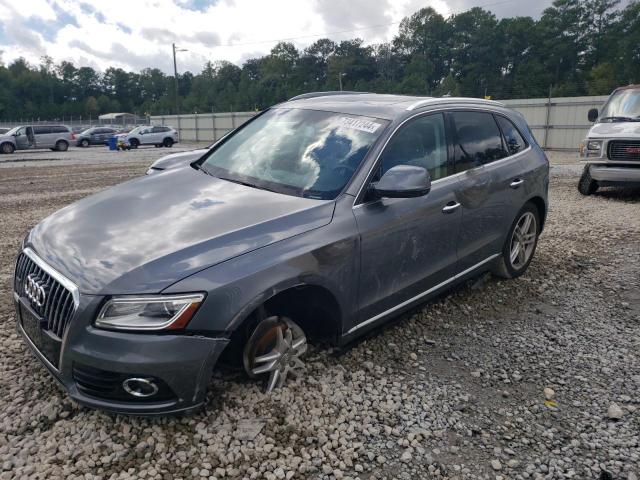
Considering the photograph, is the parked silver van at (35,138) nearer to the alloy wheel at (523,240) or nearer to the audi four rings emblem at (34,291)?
the audi four rings emblem at (34,291)

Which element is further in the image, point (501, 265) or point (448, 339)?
point (501, 265)

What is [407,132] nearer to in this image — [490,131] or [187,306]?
[490,131]

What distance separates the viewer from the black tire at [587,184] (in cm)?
A: 980

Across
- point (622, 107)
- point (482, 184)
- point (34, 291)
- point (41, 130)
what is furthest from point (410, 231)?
point (41, 130)

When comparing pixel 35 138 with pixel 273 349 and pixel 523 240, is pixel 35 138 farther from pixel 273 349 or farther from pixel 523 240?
pixel 273 349

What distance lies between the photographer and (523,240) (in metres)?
5.00

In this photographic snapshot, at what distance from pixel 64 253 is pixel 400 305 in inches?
82.9

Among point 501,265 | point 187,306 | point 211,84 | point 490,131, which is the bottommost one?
point 501,265

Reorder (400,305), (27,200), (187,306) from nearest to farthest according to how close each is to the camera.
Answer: (187,306), (400,305), (27,200)

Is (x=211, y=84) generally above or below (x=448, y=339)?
above

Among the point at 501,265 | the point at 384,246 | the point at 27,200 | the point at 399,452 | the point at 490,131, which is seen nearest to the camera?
the point at 399,452

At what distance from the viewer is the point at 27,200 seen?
999cm

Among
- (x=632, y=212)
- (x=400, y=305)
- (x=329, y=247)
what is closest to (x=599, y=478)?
(x=400, y=305)

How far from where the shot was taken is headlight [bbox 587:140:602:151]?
9.09 m
